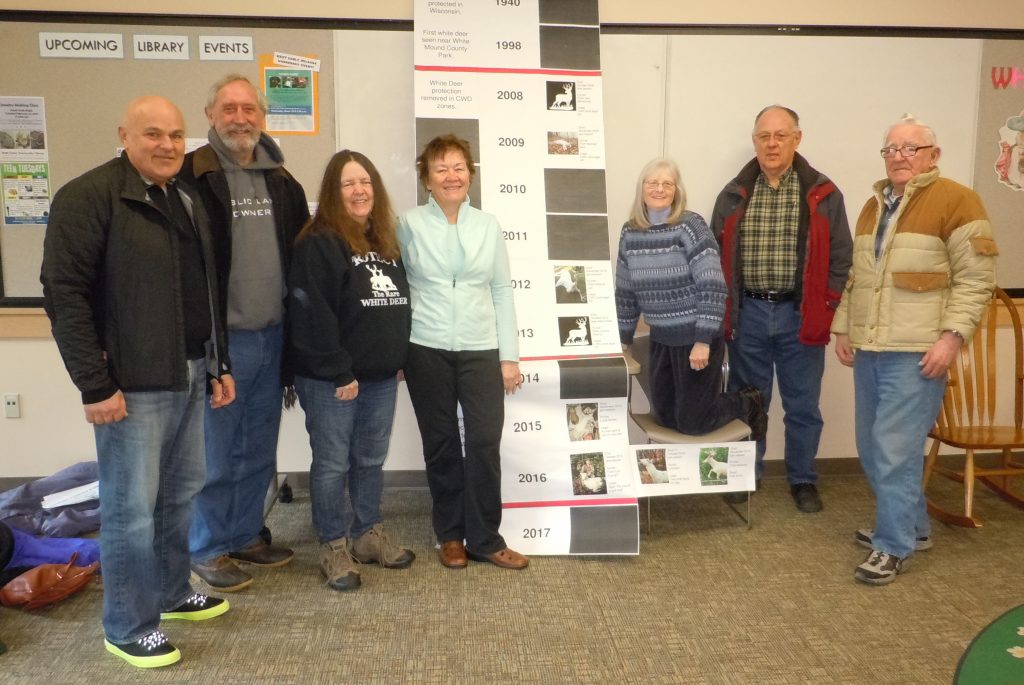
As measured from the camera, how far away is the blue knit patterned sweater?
314 centimetres

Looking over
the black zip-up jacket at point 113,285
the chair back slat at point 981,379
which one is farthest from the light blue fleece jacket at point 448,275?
the chair back slat at point 981,379

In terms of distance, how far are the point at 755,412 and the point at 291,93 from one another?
238cm

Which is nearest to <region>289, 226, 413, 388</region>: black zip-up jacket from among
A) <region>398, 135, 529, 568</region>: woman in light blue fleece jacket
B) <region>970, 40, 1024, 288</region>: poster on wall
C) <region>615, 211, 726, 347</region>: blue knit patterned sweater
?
<region>398, 135, 529, 568</region>: woman in light blue fleece jacket

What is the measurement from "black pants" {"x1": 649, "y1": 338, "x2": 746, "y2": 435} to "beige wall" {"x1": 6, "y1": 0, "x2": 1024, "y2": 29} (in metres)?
1.51

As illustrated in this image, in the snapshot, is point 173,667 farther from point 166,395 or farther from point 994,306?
point 994,306

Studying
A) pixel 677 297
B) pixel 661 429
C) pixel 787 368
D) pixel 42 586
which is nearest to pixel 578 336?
pixel 677 297

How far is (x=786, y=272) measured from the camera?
3.45m

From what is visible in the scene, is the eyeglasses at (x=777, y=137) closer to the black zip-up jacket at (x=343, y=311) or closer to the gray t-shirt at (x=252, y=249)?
the black zip-up jacket at (x=343, y=311)

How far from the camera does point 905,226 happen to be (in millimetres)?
2775

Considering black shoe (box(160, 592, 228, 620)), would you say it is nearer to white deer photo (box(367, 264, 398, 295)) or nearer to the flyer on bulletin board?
white deer photo (box(367, 264, 398, 295))

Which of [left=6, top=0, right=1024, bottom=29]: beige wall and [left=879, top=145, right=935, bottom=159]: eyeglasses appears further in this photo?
[left=6, top=0, right=1024, bottom=29]: beige wall

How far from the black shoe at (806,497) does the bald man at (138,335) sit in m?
2.48

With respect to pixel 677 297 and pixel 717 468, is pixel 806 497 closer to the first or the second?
pixel 717 468

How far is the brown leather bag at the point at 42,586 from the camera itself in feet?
8.43
